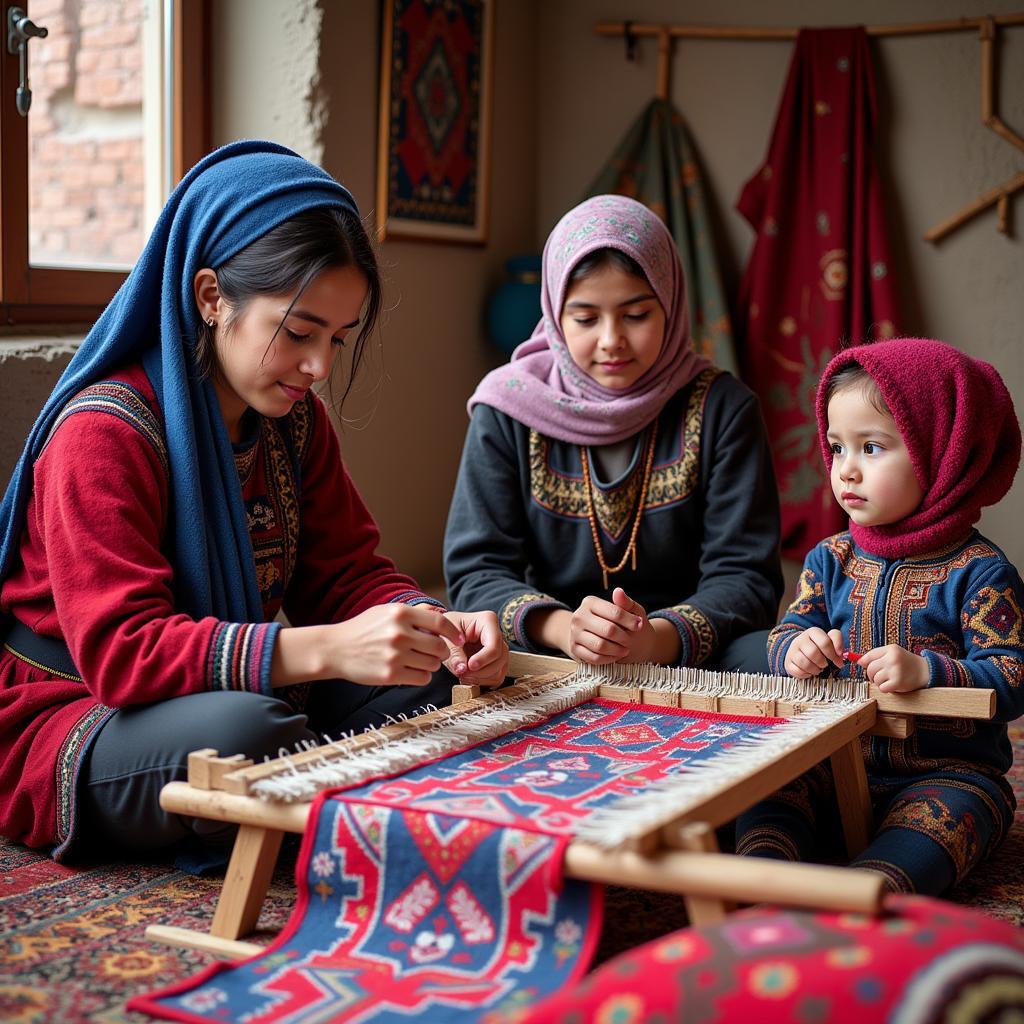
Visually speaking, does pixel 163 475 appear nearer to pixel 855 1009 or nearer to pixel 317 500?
pixel 317 500

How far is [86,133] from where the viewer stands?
10.5ft

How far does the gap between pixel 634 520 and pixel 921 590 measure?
1.95ft

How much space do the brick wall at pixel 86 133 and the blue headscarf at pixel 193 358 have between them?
1248 millimetres

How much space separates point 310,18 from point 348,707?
206 centimetres

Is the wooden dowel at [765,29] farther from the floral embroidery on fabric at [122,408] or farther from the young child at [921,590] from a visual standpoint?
the floral embroidery on fabric at [122,408]

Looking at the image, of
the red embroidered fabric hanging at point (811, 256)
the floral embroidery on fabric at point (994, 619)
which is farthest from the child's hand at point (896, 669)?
the red embroidered fabric hanging at point (811, 256)

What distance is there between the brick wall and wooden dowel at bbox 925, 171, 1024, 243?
2.45m

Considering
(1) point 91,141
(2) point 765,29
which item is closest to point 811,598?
(1) point 91,141

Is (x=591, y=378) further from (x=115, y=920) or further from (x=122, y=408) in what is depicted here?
(x=115, y=920)

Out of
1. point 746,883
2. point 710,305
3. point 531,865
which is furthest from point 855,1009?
point 710,305

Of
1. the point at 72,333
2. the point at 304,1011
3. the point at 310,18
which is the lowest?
the point at 304,1011

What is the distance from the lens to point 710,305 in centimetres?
435

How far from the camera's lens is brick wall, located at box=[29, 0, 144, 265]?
3020 millimetres

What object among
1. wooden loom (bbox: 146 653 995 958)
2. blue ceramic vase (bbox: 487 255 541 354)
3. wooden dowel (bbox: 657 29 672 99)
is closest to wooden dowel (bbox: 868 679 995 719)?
wooden loom (bbox: 146 653 995 958)
